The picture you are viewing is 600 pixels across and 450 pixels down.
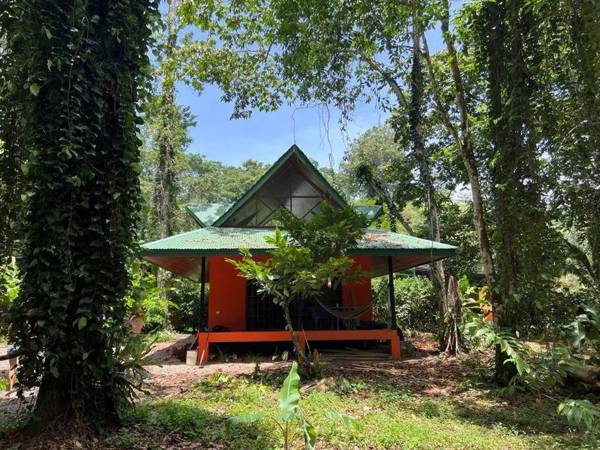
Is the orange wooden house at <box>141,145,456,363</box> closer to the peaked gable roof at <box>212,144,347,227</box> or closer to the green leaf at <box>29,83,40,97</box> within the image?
the peaked gable roof at <box>212,144,347,227</box>

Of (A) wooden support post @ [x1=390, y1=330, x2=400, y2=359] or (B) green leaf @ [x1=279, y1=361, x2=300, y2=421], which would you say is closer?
(B) green leaf @ [x1=279, y1=361, x2=300, y2=421]

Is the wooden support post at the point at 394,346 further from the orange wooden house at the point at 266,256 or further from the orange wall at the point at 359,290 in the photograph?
the orange wall at the point at 359,290

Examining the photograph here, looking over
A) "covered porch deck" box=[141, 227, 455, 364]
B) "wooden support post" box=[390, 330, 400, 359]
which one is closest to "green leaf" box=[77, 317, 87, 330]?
"covered porch deck" box=[141, 227, 455, 364]

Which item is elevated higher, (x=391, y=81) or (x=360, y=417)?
(x=391, y=81)

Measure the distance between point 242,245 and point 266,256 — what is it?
0.85 metres

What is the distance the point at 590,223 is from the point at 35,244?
634 centimetres

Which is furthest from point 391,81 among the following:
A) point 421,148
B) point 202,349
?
point 202,349

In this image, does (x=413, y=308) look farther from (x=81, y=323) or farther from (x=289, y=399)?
(x=81, y=323)

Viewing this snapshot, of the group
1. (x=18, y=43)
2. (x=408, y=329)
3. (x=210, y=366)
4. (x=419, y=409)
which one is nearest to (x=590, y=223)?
(x=419, y=409)

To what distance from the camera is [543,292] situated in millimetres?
6105

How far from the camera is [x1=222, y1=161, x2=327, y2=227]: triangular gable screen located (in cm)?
1214

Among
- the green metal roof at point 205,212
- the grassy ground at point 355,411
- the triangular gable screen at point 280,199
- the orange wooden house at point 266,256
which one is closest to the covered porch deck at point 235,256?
the orange wooden house at point 266,256

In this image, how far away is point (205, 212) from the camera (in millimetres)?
14453

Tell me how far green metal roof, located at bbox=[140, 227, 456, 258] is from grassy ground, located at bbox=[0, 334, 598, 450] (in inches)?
98.7
